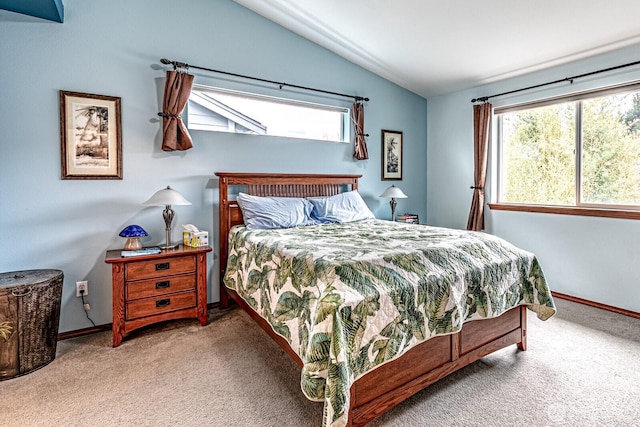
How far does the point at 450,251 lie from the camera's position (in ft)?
6.85

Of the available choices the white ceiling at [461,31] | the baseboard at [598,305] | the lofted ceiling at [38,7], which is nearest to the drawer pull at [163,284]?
the lofted ceiling at [38,7]

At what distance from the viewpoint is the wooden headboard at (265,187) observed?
10.9ft

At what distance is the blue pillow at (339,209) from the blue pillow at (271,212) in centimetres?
16

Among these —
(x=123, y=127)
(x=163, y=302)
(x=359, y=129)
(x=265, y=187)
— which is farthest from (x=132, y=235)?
(x=359, y=129)

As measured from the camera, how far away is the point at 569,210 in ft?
11.5

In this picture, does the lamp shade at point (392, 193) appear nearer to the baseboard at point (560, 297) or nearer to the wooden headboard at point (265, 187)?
the wooden headboard at point (265, 187)

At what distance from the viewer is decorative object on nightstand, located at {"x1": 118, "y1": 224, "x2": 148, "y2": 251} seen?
2.70 meters

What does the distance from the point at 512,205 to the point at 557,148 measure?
0.75m

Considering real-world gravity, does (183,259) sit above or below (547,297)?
above

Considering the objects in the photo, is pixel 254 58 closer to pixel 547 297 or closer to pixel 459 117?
pixel 459 117

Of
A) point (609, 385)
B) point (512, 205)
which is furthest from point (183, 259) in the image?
point (512, 205)

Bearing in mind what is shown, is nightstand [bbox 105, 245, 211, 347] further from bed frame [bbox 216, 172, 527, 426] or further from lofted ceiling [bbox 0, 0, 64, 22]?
lofted ceiling [bbox 0, 0, 64, 22]

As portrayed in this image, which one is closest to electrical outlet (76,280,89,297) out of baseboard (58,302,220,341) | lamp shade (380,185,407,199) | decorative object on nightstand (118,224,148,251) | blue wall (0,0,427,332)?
blue wall (0,0,427,332)

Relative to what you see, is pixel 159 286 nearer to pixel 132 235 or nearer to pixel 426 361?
pixel 132 235
